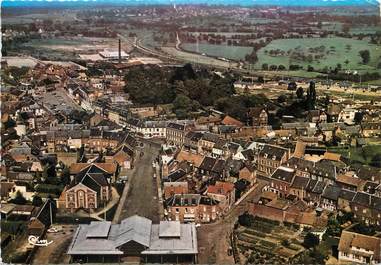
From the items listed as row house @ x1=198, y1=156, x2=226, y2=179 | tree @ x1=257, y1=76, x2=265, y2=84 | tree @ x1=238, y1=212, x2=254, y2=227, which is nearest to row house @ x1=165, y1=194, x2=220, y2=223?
tree @ x1=238, y1=212, x2=254, y2=227

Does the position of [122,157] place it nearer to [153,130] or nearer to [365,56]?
[153,130]

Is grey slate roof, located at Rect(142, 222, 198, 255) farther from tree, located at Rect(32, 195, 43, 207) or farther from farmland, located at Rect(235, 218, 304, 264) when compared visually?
tree, located at Rect(32, 195, 43, 207)

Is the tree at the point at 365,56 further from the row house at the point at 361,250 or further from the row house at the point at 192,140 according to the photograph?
the row house at the point at 361,250

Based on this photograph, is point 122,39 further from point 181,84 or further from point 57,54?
point 181,84

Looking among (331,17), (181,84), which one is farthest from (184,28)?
(331,17)

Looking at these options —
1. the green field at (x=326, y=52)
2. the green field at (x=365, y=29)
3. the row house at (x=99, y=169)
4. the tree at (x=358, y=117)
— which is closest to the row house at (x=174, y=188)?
the row house at (x=99, y=169)

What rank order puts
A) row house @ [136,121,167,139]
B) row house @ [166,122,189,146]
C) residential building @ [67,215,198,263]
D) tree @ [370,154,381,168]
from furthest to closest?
1. row house @ [136,121,167,139]
2. row house @ [166,122,189,146]
3. tree @ [370,154,381,168]
4. residential building @ [67,215,198,263]
